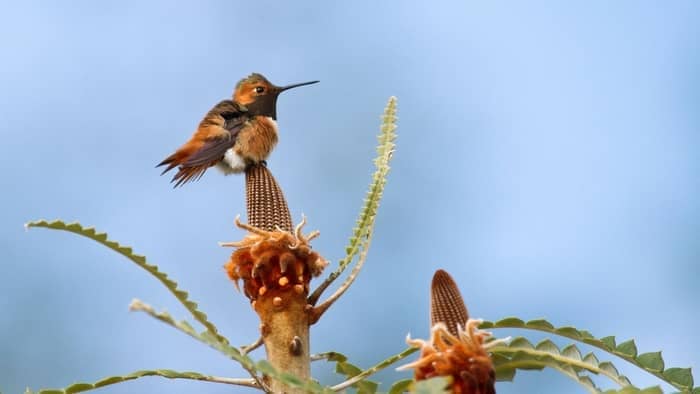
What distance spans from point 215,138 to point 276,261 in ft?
5.69

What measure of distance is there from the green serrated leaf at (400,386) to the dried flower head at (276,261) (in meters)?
0.47

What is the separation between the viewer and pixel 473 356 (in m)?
2.42

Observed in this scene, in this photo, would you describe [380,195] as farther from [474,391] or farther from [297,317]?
[474,391]

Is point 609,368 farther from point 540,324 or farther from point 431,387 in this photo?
point 431,387

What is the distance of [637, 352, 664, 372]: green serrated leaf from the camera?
9.51 feet

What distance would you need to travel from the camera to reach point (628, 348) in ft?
9.68

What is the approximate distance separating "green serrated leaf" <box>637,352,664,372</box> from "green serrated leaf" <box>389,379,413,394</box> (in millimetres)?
759

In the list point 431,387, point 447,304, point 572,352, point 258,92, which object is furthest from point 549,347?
point 258,92

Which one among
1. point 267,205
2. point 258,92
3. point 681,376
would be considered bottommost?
point 681,376

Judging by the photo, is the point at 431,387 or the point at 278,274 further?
the point at 278,274

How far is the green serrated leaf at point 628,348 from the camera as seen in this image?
2.95m

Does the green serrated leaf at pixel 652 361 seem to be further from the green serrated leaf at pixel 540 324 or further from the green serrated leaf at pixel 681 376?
the green serrated leaf at pixel 540 324

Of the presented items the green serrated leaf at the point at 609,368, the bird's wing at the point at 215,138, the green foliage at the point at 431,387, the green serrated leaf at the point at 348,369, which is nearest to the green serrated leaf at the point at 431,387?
the green foliage at the point at 431,387

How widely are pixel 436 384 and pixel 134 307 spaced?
2.19 ft
